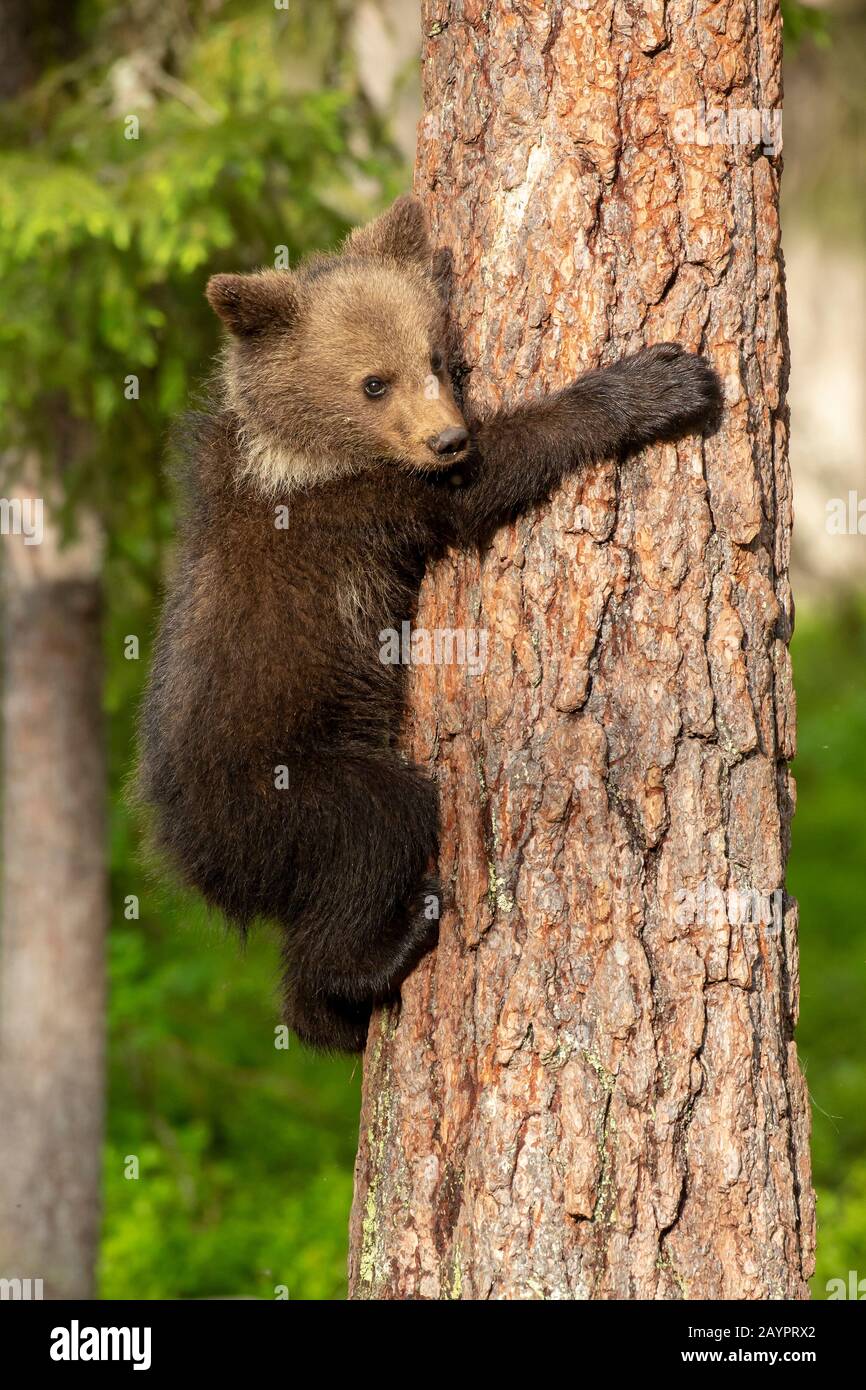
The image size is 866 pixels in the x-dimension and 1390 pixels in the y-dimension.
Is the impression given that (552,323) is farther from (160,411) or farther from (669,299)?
(160,411)

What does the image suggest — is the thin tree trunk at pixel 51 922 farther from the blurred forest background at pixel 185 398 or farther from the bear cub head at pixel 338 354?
the bear cub head at pixel 338 354

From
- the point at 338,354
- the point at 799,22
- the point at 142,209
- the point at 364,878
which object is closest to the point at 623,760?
the point at 364,878

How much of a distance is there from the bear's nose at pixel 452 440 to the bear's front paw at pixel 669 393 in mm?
494

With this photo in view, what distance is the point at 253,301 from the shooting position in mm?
4430

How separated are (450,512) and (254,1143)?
6.22 m

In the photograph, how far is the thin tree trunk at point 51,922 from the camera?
764 cm

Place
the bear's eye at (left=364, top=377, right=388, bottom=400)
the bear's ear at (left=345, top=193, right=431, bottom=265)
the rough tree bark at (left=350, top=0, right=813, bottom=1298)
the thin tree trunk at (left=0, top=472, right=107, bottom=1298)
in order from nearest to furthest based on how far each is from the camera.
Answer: the rough tree bark at (left=350, top=0, right=813, bottom=1298)
the bear's ear at (left=345, top=193, right=431, bottom=265)
the bear's eye at (left=364, top=377, right=388, bottom=400)
the thin tree trunk at (left=0, top=472, right=107, bottom=1298)

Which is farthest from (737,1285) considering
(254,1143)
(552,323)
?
(254,1143)

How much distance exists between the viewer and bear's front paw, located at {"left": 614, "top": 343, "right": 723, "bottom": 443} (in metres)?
3.47

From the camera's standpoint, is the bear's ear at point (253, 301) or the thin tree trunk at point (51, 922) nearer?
the bear's ear at point (253, 301)

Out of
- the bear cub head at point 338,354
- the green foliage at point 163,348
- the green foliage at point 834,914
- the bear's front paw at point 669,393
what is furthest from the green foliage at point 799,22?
the green foliage at point 834,914

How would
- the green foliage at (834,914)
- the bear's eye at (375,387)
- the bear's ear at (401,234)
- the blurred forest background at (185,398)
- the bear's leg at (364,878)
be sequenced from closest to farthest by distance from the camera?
the bear's leg at (364,878) → the bear's ear at (401,234) → the bear's eye at (375,387) → the blurred forest background at (185,398) → the green foliage at (834,914)

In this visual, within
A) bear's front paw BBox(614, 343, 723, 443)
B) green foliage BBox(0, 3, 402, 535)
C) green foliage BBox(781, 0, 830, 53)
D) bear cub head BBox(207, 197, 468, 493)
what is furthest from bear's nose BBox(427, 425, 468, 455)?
green foliage BBox(781, 0, 830, 53)

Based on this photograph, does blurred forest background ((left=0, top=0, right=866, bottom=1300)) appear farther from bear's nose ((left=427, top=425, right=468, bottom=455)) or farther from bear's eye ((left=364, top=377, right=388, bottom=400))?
bear's nose ((left=427, top=425, right=468, bottom=455))
